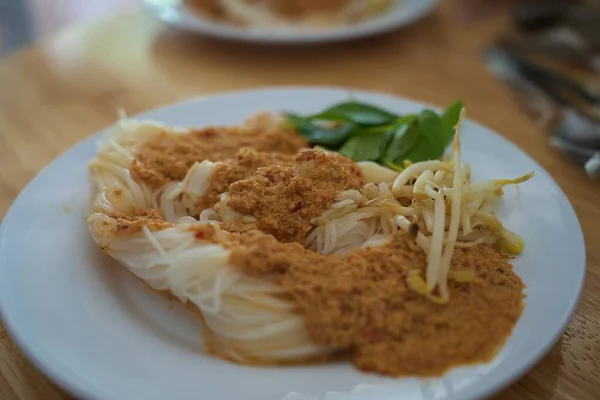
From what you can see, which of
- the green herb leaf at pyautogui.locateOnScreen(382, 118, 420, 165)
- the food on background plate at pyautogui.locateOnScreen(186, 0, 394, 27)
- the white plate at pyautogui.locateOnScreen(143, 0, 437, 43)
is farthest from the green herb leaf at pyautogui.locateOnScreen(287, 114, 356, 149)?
the food on background plate at pyautogui.locateOnScreen(186, 0, 394, 27)

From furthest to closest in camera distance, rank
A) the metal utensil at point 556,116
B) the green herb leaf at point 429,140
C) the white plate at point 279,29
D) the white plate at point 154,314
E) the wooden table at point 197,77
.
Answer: the white plate at point 279,29 < the wooden table at point 197,77 < the metal utensil at point 556,116 < the green herb leaf at point 429,140 < the white plate at point 154,314

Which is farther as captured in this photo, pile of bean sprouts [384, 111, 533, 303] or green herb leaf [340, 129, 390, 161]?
green herb leaf [340, 129, 390, 161]

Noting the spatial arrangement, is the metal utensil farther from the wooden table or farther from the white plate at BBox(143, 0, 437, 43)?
the white plate at BBox(143, 0, 437, 43)

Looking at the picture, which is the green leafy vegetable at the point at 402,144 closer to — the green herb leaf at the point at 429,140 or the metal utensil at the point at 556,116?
the green herb leaf at the point at 429,140

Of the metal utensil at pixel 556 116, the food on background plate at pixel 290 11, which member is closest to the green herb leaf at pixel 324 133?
the metal utensil at pixel 556 116

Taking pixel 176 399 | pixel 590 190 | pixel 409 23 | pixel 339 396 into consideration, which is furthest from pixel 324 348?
pixel 409 23

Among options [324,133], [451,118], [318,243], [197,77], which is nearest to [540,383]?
[318,243]

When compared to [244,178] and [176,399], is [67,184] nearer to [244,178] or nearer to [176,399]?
[244,178]

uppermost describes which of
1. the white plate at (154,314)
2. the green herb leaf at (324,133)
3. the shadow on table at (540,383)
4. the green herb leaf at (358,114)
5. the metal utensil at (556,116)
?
the green herb leaf at (358,114)
